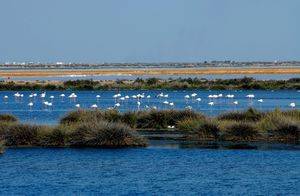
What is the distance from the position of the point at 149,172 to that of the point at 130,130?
7058 millimetres

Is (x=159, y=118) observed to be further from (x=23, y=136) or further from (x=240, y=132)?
(x=23, y=136)

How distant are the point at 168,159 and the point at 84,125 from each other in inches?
188

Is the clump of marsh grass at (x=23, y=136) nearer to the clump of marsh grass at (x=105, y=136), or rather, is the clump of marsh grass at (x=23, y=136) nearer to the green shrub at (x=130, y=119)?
the clump of marsh grass at (x=105, y=136)

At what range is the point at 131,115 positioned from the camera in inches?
1625

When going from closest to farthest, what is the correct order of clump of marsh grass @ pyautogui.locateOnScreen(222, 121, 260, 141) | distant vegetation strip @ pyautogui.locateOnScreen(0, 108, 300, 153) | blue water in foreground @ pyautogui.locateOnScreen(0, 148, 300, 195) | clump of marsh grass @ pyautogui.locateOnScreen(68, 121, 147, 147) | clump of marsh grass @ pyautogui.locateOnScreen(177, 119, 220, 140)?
blue water in foreground @ pyautogui.locateOnScreen(0, 148, 300, 195) < clump of marsh grass @ pyautogui.locateOnScreen(68, 121, 147, 147) < distant vegetation strip @ pyautogui.locateOnScreen(0, 108, 300, 153) < clump of marsh grass @ pyautogui.locateOnScreen(222, 121, 260, 141) < clump of marsh grass @ pyautogui.locateOnScreen(177, 119, 220, 140)

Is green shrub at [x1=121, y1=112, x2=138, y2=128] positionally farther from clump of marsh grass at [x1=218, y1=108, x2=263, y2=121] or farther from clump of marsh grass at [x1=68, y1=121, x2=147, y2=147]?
clump of marsh grass at [x1=68, y1=121, x2=147, y2=147]

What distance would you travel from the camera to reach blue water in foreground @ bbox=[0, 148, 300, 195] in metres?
23.8

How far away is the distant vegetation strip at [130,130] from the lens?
3312cm

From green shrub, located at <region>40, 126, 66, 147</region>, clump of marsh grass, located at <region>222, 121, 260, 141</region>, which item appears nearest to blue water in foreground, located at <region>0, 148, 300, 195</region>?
green shrub, located at <region>40, 126, 66, 147</region>

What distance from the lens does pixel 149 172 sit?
2666cm

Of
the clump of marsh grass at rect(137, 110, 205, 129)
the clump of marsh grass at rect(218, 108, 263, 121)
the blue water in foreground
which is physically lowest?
the clump of marsh grass at rect(137, 110, 205, 129)

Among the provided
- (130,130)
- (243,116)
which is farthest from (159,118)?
(130,130)

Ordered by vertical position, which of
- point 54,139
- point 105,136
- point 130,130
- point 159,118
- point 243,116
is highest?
point 130,130

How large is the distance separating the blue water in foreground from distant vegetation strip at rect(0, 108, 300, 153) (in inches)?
44.3
